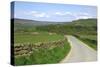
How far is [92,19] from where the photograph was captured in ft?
9.07

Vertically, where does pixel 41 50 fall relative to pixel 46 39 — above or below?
below

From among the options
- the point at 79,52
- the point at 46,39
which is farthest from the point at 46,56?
the point at 79,52

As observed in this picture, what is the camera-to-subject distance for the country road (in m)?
2.62

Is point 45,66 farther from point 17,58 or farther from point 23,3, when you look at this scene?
point 23,3

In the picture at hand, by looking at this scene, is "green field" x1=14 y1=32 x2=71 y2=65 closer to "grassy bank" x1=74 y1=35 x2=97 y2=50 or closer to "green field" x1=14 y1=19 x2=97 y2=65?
"green field" x1=14 y1=19 x2=97 y2=65

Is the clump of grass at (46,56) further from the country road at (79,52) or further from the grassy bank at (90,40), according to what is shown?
the grassy bank at (90,40)

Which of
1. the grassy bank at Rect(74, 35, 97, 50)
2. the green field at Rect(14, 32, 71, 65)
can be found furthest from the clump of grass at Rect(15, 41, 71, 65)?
the grassy bank at Rect(74, 35, 97, 50)

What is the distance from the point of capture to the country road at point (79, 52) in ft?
8.59

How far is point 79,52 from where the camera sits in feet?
8.78

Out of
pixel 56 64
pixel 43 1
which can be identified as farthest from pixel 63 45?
pixel 43 1

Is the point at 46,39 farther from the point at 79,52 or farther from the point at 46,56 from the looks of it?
the point at 79,52

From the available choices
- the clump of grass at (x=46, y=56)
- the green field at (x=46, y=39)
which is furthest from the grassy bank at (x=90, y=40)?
the clump of grass at (x=46, y=56)

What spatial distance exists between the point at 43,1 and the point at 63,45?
627 millimetres
